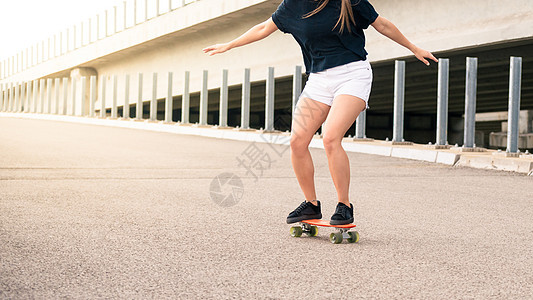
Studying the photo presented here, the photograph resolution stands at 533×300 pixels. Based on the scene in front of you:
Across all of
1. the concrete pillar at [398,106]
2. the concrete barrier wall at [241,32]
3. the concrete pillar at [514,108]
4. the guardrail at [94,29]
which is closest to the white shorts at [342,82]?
the concrete pillar at [514,108]

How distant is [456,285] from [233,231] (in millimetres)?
2047

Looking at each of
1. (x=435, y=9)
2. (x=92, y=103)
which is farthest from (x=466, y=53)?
(x=92, y=103)

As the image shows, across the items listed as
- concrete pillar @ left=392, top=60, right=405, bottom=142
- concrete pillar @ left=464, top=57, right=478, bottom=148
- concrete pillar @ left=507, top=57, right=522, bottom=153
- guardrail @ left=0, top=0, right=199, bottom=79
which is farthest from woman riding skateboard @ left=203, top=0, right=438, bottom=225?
guardrail @ left=0, top=0, right=199, bottom=79

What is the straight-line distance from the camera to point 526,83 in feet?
83.6

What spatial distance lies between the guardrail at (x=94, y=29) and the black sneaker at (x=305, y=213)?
83.7 feet

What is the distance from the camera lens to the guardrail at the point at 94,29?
113ft

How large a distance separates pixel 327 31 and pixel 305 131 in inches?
28.7

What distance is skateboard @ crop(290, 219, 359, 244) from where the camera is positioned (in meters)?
4.86

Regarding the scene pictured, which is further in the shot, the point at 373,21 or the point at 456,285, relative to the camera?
the point at 373,21

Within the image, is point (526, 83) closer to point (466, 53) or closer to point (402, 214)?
point (466, 53)

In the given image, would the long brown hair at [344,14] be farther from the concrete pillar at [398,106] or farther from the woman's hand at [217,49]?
the concrete pillar at [398,106]

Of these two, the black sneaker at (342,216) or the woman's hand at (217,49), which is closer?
the black sneaker at (342,216)

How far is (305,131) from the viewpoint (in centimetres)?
506

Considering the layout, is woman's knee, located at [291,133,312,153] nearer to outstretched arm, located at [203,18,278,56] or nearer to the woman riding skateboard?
the woman riding skateboard
